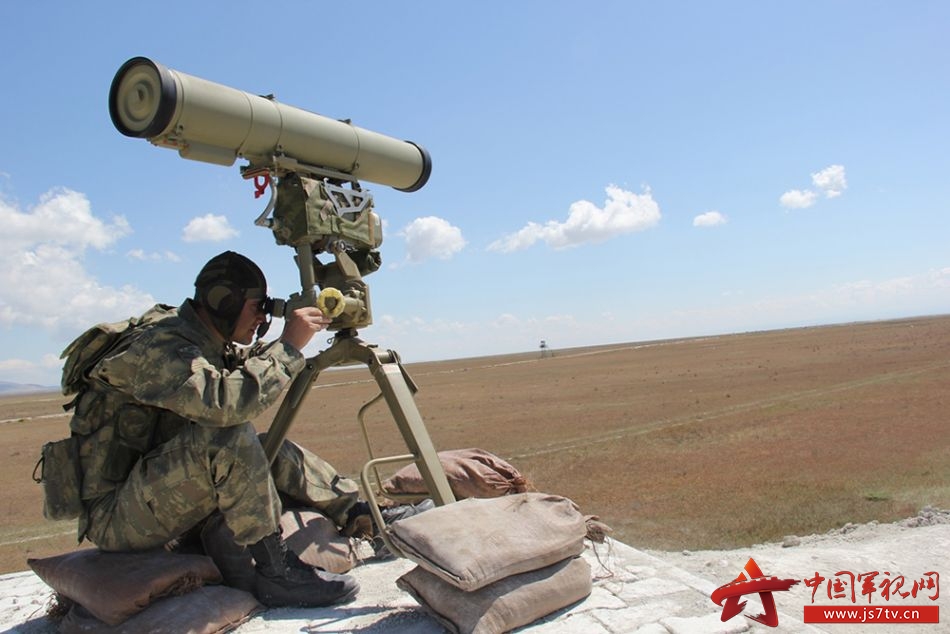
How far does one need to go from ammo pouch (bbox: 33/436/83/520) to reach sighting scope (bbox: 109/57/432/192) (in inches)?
64.4

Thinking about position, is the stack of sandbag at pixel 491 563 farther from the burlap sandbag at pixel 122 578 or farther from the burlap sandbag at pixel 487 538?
the burlap sandbag at pixel 122 578

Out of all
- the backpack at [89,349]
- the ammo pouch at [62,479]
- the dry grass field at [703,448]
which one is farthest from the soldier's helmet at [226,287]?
the dry grass field at [703,448]

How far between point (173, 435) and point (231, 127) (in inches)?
66.4

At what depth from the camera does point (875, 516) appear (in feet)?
24.0

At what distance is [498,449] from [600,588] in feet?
33.5

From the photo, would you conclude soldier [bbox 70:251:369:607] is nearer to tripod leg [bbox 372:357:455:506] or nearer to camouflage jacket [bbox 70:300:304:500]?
camouflage jacket [bbox 70:300:304:500]

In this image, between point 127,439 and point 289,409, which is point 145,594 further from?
point 289,409

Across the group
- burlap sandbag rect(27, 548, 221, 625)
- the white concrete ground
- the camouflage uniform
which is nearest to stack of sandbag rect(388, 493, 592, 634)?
the white concrete ground

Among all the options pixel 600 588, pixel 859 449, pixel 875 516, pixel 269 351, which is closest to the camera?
pixel 269 351

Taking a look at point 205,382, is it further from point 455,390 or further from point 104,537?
point 455,390

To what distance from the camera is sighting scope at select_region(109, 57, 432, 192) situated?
373 cm

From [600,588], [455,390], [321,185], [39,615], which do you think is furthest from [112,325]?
[455,390]

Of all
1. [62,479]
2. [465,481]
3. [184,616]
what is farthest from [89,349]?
[465,481]

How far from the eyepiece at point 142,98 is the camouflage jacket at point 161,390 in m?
0.94
